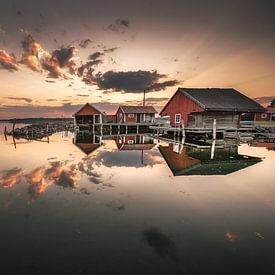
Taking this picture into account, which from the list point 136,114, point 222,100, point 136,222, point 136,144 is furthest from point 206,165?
point 136,114

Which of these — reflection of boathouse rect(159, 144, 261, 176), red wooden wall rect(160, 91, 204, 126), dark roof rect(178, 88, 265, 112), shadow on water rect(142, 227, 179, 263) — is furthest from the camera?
red wooden wall rect(160, 91, 204, 126)

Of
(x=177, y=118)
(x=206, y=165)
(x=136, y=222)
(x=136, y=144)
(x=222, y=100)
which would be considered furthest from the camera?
(x=177, y=118)

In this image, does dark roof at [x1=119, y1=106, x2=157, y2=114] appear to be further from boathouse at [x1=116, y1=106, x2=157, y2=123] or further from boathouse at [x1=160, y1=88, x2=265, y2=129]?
boathouse at [x1=160, y1=88, x2=265, y2=129]

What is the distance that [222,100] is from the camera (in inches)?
1046

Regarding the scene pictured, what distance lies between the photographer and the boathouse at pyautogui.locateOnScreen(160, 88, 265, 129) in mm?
24828

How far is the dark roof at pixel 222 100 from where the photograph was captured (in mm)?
24453

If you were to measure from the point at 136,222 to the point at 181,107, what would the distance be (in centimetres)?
2544

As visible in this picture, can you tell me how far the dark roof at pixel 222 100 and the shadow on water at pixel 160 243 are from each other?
69.7 ft

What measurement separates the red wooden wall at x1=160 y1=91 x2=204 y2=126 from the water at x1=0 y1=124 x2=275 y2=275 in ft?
57.4

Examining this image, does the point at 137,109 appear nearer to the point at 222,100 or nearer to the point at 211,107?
the point at 222,100

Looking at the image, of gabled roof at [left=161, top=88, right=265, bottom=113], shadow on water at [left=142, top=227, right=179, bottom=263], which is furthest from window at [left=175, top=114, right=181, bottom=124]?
shadow on water at [left=142, top=227, right=179, bottom=263]

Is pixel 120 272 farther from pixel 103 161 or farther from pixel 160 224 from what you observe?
pixel 103 161

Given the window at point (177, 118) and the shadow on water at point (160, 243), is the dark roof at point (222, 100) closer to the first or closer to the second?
the window at point (177, 118)

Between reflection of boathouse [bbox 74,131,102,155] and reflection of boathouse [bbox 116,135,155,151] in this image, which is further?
reflection of boathouse [bbox 116,135,155,151]
